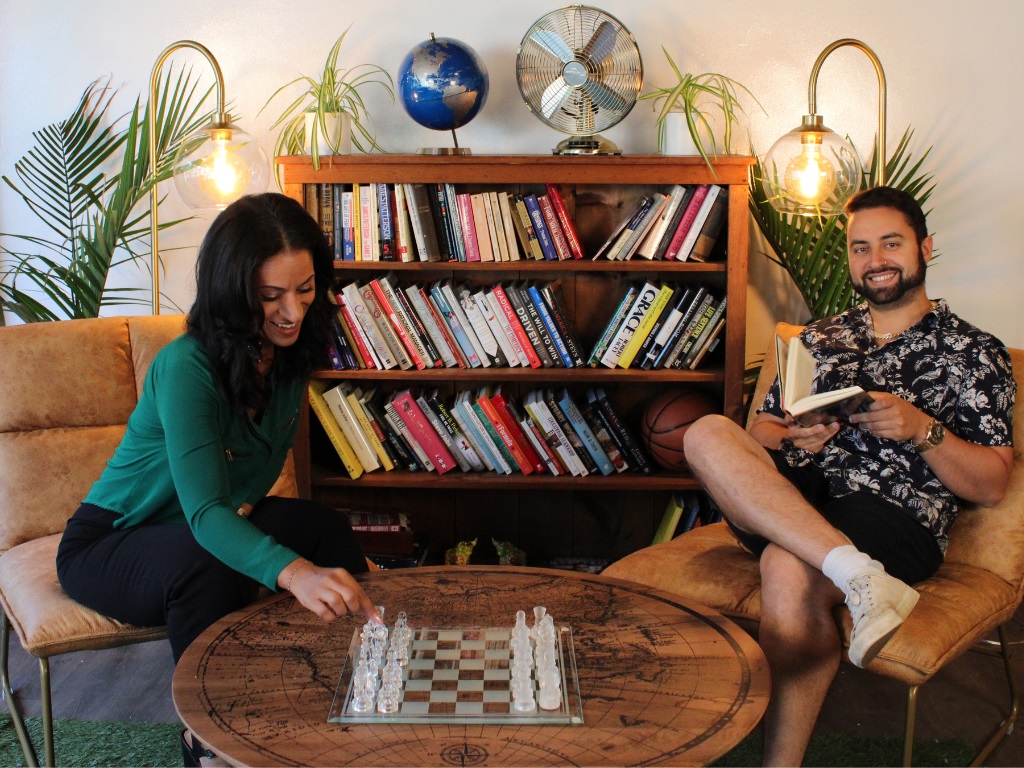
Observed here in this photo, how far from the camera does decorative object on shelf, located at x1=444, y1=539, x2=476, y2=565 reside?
2.88 m

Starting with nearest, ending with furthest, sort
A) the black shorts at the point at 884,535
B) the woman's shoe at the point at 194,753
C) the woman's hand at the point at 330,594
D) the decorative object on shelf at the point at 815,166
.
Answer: the woman's hand at the point at 330,594 < the woman's shoe at the point at 194,753 < the black shorts at the point at 884,535 < the decorative object on shelf at the point at 815,166

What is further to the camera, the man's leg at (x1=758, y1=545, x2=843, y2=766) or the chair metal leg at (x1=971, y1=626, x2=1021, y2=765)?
the chair metal leg at (x1=971, y1=626, x2=1021, y2=765)

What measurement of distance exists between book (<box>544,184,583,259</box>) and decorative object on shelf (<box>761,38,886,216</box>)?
0.54 meters

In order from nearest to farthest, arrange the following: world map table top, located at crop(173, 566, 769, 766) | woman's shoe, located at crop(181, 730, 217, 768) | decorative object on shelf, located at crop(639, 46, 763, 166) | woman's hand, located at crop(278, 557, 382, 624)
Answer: world map table top, located at crop(173, 566, 769, 766)
woman's hand, located at crop(278, 557, 382, 624)
woman's shoe, located at crop(181, 730, 217, 768)
decorative object on shelf, located at crop(639, 46, 763, 166)

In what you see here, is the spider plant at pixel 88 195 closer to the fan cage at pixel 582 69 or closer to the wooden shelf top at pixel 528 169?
the wooden shelf top at pixel 528 169

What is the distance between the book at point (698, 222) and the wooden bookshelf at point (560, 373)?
5 centimetres

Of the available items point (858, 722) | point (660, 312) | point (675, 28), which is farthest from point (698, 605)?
point (675, 28)

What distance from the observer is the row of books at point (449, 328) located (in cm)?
273

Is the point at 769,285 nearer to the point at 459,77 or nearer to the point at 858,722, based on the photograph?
the point at 459,77

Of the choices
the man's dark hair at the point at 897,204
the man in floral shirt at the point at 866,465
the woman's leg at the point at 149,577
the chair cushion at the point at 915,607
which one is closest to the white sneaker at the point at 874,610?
the man in floral shirt at the point at 866,465

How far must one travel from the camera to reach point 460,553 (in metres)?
2.88

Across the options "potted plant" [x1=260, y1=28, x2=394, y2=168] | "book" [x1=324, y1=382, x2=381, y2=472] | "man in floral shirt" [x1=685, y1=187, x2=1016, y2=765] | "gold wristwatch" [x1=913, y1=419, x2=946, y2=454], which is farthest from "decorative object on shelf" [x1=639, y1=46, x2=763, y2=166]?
"book" [x1=324, y1=382, x2=381, y2=472]

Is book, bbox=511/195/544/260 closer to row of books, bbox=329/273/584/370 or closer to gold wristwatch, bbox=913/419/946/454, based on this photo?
row of books, bbox=329/273/584/370

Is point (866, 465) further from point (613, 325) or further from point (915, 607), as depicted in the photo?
point (613, 325)
